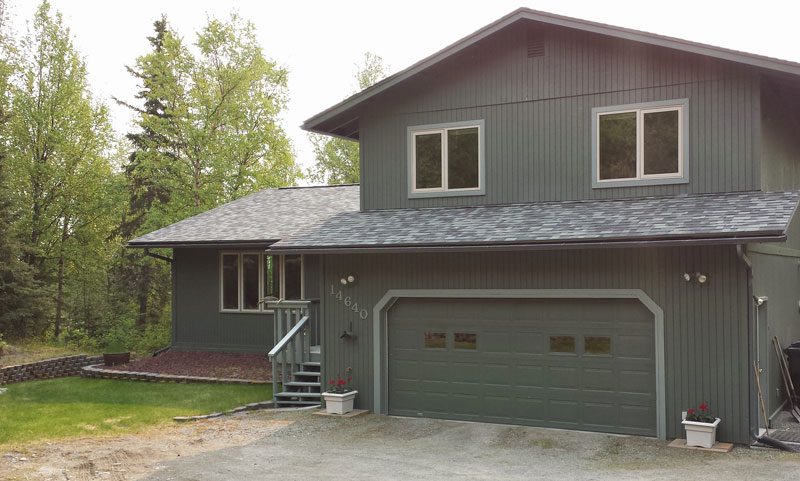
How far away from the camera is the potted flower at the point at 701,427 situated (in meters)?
9.27

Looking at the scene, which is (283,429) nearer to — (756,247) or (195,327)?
(756,247)

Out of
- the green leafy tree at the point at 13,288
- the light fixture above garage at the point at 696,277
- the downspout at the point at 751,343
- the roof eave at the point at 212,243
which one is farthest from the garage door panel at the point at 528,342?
the green leafy tree at the point at 13,288

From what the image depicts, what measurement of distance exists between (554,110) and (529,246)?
9.06 feet

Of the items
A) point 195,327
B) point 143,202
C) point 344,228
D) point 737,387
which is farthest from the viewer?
point 143,202

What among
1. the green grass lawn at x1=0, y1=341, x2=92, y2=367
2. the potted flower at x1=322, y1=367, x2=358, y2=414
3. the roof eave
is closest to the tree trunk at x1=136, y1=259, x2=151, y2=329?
the green grass lawn at x1=0, y1=341, x2=92, y2=367

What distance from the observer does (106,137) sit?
95.5ft

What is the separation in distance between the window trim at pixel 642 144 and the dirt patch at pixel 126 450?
617 cm

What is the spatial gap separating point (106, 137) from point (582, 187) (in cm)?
2293

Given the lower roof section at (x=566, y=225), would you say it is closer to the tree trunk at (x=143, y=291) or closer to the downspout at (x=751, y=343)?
the downspout at (x=751, y=343)

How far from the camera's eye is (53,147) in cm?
2664

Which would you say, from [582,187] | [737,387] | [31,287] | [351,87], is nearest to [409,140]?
[582,187]

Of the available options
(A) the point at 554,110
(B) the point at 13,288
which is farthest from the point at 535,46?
(B) the point at 13,288

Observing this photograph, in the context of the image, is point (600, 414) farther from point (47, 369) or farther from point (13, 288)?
point (13, 288)

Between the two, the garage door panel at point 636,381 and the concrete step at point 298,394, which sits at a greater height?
the garage door panel at point 636,381
